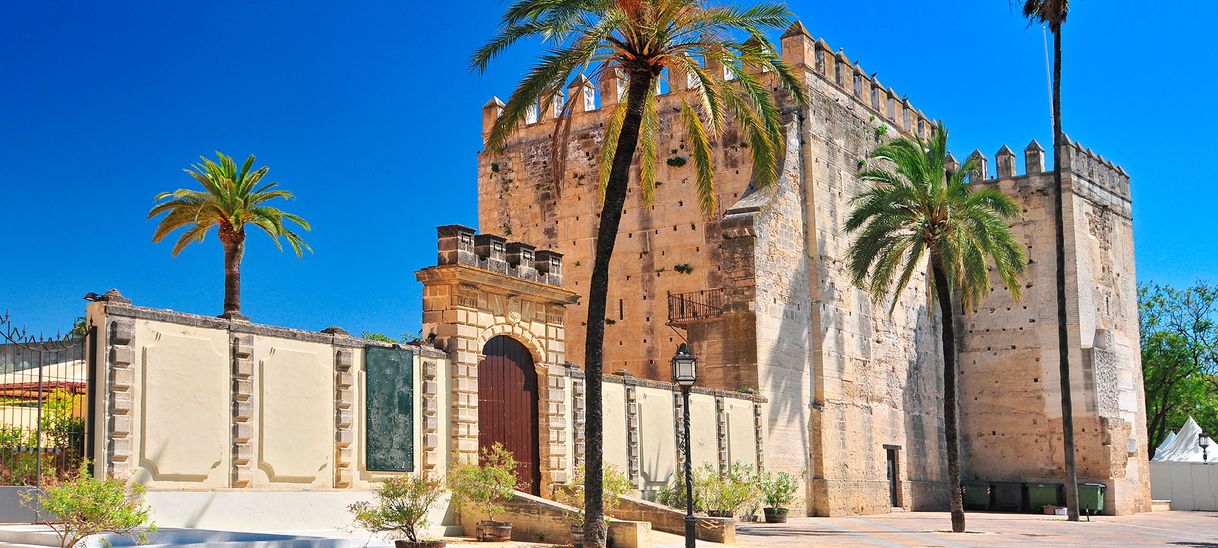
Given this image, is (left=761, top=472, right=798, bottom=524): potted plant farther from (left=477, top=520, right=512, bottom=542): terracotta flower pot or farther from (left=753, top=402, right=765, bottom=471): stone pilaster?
(left=477, top=520, right=512, bottom=542): terracotta flower pot

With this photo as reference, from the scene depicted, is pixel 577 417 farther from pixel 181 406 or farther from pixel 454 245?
pixel 181 406

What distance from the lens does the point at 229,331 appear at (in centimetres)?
1661

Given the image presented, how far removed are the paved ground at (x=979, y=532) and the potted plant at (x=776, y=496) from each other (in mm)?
353

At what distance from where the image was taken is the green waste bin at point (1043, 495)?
3825 centimetres

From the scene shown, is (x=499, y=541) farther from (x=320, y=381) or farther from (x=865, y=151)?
(x=865, y=151)

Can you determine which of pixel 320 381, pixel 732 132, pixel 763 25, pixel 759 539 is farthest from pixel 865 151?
pixel 320 381

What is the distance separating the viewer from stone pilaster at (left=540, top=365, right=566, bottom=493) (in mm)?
22547

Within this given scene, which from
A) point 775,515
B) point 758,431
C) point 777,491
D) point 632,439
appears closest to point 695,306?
point 758,431

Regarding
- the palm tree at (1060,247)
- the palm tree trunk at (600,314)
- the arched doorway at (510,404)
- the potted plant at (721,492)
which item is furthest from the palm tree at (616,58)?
the palm tree at (1060,247)

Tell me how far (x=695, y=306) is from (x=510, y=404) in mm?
10778

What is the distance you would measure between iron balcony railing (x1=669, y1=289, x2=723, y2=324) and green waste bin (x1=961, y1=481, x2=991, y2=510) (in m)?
13.3

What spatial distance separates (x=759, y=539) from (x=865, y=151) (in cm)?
1656

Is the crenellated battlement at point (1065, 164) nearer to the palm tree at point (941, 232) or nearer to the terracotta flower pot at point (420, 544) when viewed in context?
the palm tree at point (941, 232)

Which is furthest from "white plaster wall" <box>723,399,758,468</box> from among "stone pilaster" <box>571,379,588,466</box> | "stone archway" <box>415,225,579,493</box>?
"stone archway" <box>415,225,579,493</box>
